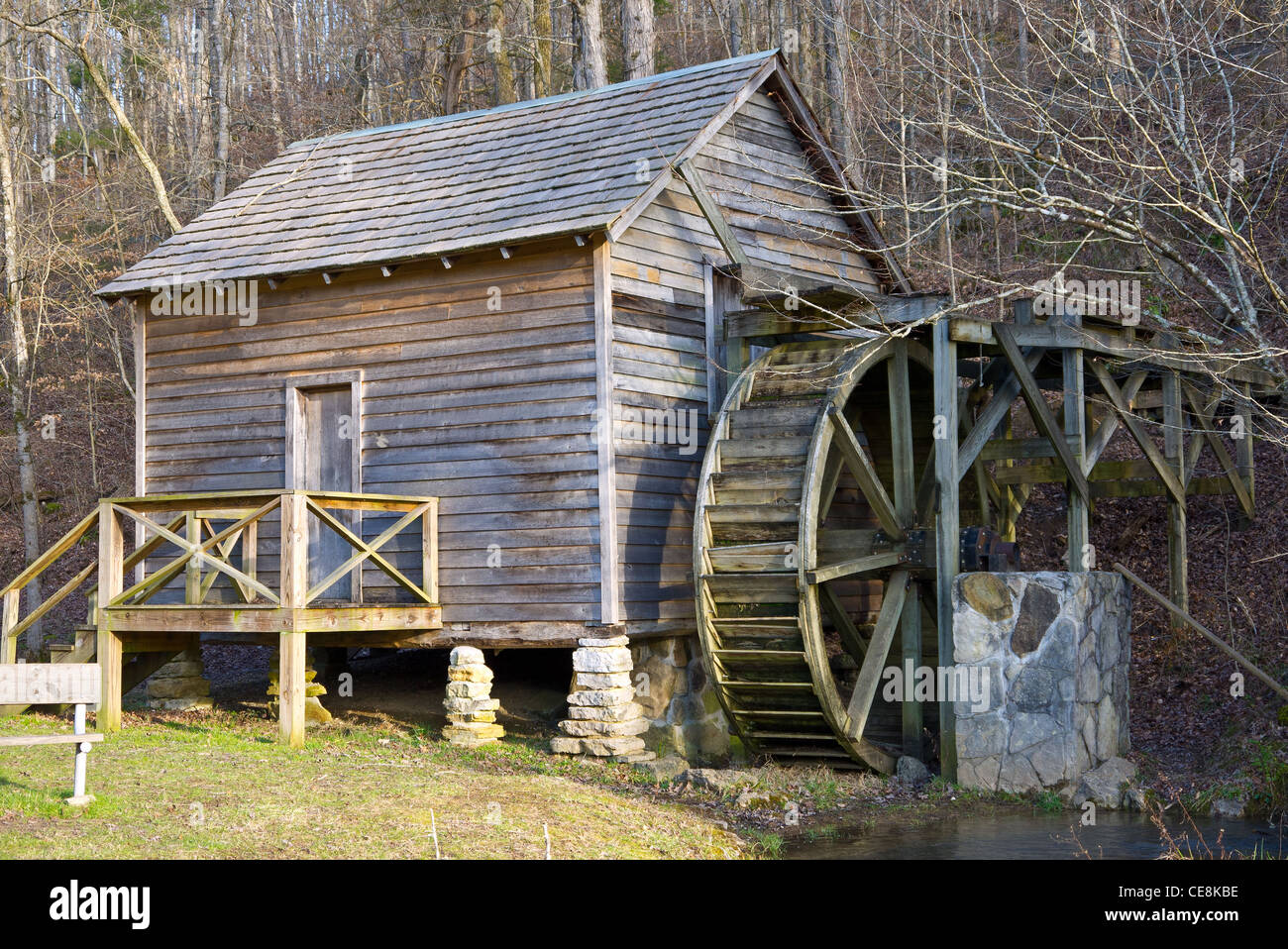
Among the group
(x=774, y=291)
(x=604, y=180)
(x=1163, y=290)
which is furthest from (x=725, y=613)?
(x=1163, y=290)

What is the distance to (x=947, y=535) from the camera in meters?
11.6

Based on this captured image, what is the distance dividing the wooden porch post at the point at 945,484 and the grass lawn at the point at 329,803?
297cm

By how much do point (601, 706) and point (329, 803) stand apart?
11.0ft

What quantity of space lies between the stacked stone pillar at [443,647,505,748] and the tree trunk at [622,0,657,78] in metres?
10.4

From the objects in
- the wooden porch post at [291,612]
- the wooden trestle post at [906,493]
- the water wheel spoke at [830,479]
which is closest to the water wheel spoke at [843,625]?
the wooden trestle post at [906,493]

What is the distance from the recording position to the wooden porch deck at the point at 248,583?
37.2 ft

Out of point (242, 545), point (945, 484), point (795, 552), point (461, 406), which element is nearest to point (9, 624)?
point (242, 545)

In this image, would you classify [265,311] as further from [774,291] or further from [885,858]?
[885,858]

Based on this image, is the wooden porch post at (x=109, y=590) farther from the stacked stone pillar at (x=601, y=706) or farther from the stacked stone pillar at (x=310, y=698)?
the stacked stone pillar at (x=601, y=706)

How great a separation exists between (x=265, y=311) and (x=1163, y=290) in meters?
11.3

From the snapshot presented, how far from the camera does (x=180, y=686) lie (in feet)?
46.4

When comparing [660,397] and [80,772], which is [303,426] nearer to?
[660,397]

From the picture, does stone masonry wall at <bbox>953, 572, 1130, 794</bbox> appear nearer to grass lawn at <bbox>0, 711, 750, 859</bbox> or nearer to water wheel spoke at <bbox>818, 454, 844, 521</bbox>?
water wheel spoke at <bbox>818, 454, 844, 521</bbox>

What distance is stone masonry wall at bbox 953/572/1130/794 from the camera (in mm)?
10875
